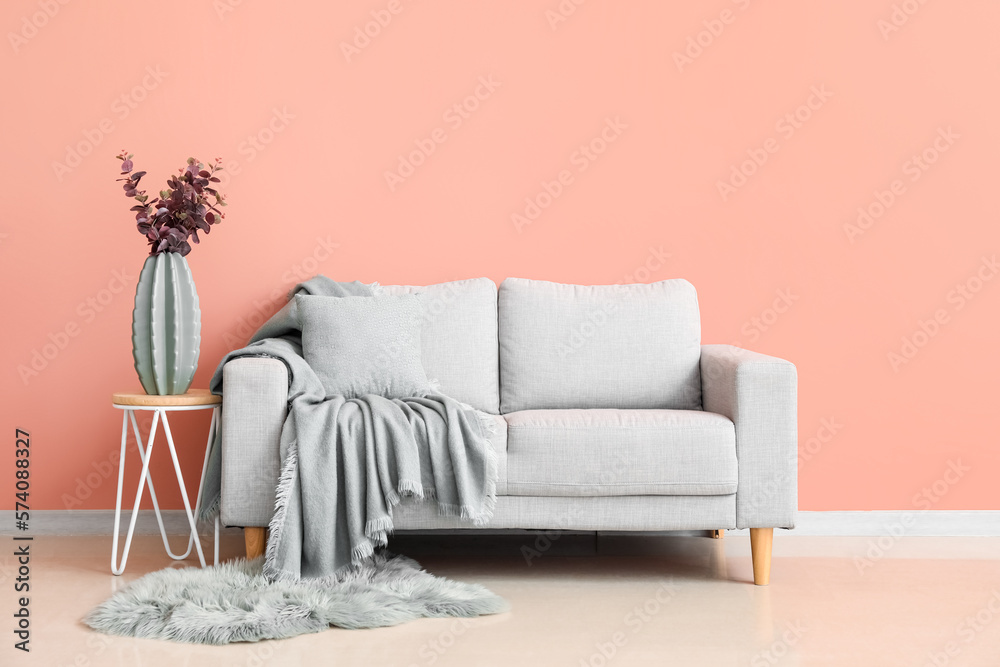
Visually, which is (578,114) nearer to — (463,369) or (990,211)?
(463,369)

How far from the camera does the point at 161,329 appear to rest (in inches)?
109

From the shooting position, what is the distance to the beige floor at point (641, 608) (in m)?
1.99

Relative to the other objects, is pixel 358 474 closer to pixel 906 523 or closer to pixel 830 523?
pixel 830 523

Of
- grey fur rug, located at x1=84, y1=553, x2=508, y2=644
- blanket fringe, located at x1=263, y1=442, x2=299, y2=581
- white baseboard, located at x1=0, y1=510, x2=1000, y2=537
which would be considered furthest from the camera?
white baseboard, located at x1=0, y1=510, x2=1000, y2=537

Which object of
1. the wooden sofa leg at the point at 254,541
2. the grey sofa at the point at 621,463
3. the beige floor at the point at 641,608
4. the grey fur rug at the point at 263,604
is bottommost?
the beige floor at the point at 641,608

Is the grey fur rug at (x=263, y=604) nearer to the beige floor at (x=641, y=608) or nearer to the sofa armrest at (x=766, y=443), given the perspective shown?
the beige floor at (x=641, y=608)

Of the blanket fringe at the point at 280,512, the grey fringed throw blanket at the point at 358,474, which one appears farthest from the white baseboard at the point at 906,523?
the blanket fringe at the point at 280,512

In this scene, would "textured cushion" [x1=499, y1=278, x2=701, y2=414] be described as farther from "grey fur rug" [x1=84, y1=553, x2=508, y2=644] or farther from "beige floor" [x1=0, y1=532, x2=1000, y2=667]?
"grey fur rug" [x1=84, y1=553, x2=508, y2=644]

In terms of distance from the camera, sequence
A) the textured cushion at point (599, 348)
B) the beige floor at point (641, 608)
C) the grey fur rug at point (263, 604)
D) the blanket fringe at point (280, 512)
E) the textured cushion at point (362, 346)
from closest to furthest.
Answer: the beige floor at point (641, 608) < the grey fur rug at point (263, 604) < the blanket fringe at point (280, 512) < the textured cushion at point (362, 346) < the textured cushion at point (599, 348)

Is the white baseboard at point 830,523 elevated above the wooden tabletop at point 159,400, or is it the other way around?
the wooden tabletop at point 159,400

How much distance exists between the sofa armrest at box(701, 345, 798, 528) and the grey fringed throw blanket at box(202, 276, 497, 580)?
0.76 m

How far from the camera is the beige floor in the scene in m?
1.99

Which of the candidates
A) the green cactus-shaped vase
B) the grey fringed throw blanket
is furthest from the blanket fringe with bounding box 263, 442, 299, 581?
the green cactus-shaped vase

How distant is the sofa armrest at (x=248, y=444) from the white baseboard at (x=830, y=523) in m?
0.85
